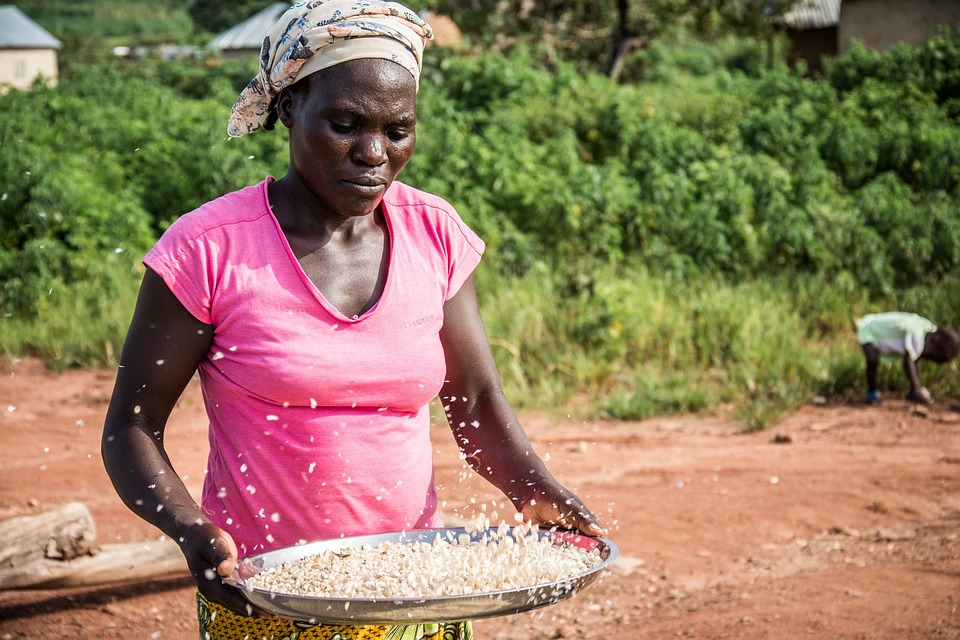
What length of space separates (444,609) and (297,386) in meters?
0.44

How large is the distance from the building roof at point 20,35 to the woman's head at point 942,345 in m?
40.1

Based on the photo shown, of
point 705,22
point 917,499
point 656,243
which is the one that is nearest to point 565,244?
point 656,243

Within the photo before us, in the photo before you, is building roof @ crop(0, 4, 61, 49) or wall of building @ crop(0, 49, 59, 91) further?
wall of building @ crop(0, 49, 59, 91)

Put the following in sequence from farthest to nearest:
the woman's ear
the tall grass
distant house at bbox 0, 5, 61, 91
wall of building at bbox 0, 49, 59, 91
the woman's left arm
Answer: wall of building at bbox 0, 49, 59, 91 < distant house at bbox 0, 5, 61, 91 < the tall grass < the woman's left arm < the woman's ear

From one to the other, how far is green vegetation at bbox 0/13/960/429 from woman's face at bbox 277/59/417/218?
4.75 meters

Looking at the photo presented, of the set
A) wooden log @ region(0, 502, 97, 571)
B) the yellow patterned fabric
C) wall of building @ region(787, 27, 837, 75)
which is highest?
wall of building @ region(787, 27, 837, 75)

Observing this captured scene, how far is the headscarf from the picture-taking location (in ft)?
5.60

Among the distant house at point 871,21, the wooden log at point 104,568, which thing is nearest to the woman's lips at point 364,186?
the wooden log at point 104,568

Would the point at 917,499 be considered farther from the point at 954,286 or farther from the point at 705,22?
the point at 705,22

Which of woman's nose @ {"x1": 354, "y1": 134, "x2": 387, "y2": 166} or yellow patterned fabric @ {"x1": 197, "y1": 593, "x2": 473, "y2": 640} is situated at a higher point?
woman's nose @ {"x1": 354, "y1": 134, "x2": 387, "y2": 166}

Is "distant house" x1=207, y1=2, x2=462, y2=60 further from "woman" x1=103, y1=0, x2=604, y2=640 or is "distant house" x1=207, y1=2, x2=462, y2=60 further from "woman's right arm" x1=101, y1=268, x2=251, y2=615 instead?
"woman's right arm" x1=101, y1=268, x2=251, y2=615

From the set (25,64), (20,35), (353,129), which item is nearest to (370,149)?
(353,129)

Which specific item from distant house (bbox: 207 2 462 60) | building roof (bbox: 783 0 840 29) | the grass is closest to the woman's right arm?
the grass

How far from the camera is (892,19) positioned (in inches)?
720
